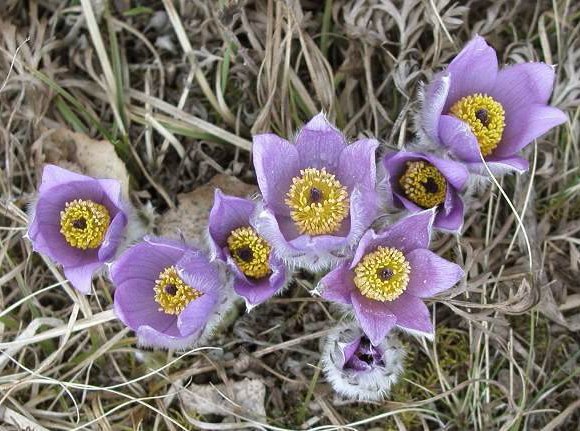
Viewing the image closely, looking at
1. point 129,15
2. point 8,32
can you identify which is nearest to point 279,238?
point 129,15

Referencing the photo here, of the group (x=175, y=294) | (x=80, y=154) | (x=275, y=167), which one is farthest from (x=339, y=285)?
(x=80, y=154)

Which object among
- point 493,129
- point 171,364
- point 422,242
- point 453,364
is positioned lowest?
point 453,364

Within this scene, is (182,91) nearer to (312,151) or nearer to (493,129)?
(312,151)

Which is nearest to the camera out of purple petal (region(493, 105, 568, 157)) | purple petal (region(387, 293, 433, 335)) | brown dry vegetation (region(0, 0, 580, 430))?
purple petal (region(387, 293, 433, 335))

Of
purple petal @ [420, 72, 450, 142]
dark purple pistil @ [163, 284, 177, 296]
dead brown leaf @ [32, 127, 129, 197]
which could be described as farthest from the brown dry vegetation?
dark purple pistil @ [163, 284, 177, 296]

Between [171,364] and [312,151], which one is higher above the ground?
[312,151]

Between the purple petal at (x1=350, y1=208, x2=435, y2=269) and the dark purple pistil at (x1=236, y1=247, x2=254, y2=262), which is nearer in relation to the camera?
the purple petal at (x1=350, y1=208, x2=435, y2=269)

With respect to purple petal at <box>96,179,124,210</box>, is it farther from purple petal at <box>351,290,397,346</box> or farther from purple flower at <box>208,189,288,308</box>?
purple petal at <box>351,290,397,346</box>

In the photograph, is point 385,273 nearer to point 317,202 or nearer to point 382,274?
point 382,274
